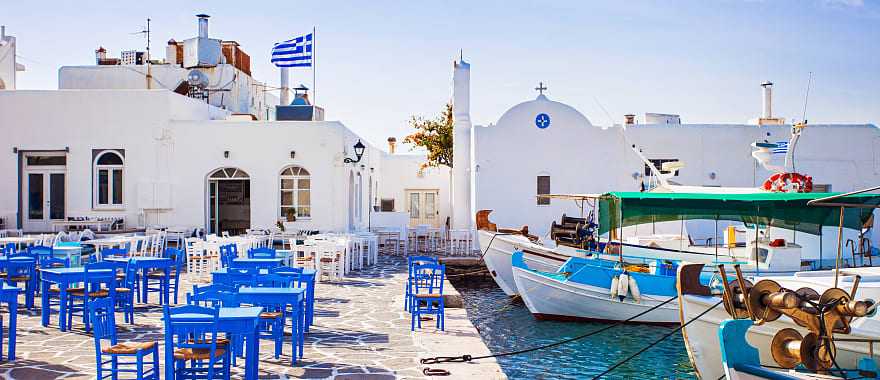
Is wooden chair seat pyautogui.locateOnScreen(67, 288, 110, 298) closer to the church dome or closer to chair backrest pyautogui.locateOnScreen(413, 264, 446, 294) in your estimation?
chair backrest pyautogui.locateOnScreen(413, 264, 446, 294)

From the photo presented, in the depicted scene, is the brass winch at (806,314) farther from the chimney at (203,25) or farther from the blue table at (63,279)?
the chimney at (203,25)

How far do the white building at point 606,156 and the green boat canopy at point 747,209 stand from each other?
9307 mm

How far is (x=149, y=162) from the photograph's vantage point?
2306cm

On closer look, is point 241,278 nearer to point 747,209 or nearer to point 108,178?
point 747,209

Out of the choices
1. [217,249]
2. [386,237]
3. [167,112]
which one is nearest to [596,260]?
[217,249]

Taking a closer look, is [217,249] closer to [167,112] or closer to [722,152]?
[167,112]

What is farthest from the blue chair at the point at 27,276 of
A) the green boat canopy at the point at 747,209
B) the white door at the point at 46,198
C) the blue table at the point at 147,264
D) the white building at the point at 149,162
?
the white door at the point at 46,198

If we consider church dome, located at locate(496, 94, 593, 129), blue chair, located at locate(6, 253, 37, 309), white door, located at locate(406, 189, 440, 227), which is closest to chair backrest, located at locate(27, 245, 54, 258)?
blue chair, located at locate(6, 253, 37, 309)

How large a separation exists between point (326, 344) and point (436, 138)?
80.2 ft

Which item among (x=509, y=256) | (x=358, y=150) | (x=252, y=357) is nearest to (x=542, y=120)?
(x=358, y=150)

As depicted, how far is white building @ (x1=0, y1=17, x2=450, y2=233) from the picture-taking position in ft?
75.2

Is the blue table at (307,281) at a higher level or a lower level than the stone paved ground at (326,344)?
higher

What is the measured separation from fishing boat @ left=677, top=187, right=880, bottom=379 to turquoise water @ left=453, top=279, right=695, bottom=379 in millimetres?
1767

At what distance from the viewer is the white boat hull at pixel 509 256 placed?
57.3ft
